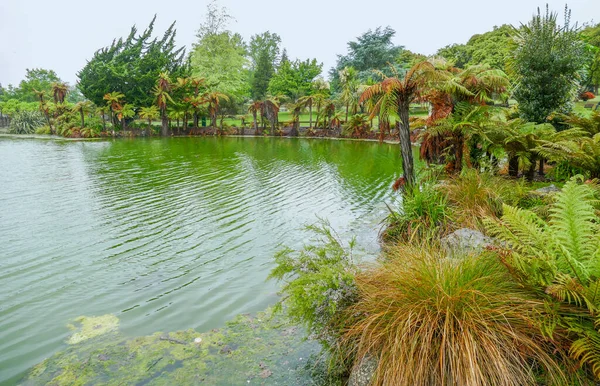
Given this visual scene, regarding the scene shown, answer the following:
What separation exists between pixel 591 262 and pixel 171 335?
3783mm

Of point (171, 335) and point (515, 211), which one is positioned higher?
point (515, 211)

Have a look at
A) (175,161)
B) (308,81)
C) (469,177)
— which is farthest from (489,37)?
(469,177)

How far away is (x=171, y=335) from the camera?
3961 millimetres

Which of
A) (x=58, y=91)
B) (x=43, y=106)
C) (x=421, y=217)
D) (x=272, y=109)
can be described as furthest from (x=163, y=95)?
(x=421, y=217)

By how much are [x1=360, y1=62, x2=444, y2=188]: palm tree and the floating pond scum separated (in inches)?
164

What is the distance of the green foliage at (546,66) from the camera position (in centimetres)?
856

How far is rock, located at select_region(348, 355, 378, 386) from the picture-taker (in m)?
2.54

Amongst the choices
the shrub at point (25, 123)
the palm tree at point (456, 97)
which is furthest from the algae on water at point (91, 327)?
the shrub at point (25, 123)

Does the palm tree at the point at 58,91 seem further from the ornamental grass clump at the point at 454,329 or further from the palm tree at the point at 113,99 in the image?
the ornamental grass clump at the point at 454,329

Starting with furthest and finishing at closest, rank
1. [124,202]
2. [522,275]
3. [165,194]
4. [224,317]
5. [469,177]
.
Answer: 1. [165,194]
2. [124,202]
3. [469,177]
4. [224,317]
5. [522,275]

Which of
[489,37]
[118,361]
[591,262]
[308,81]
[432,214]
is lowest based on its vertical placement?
[118,361]

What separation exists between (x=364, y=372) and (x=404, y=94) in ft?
17.7

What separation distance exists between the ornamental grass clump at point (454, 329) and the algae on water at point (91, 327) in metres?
2.82

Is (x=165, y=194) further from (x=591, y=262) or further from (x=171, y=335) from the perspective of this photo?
(x=591, y=262)
